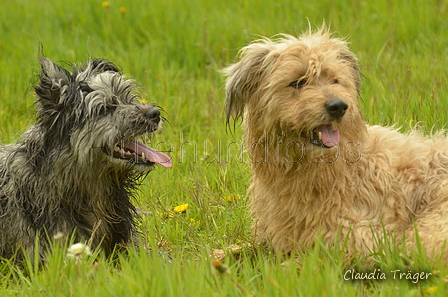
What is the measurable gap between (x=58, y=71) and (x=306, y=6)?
19.0 ft

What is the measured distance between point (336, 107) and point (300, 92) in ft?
1.02

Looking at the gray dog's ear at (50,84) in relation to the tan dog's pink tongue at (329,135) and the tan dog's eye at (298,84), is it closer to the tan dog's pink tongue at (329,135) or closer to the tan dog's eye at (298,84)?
the tan dog's eye at (298,84)

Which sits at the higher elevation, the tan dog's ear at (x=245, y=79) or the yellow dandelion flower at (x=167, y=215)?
the tan dog's ear at (x=245, y=79)

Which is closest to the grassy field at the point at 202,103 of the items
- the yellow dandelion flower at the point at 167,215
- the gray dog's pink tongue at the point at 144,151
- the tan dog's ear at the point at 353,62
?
the yellow dandelion flower at the point at 167,215

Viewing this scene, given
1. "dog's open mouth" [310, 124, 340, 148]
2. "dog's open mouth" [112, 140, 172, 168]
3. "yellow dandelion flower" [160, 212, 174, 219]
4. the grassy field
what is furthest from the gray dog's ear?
"dog's open mouth" [310, 124, 340, 148]

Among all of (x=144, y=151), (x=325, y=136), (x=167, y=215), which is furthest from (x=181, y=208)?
(x=325, y=136)

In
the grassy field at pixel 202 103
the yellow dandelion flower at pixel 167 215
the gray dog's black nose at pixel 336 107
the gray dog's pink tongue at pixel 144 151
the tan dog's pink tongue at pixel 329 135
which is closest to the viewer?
the grassy field at pixel 202 103

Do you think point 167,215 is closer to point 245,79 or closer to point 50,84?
point 245,79

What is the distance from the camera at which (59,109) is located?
4.31 m

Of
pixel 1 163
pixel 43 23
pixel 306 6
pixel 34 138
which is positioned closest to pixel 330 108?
pixel 34 138

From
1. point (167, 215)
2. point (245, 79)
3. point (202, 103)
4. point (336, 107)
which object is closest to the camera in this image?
point (336, 107)

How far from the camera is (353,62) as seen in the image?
15.5 feet

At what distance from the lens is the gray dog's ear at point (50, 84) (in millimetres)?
4250

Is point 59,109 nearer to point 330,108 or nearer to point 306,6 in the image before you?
point 330,108
